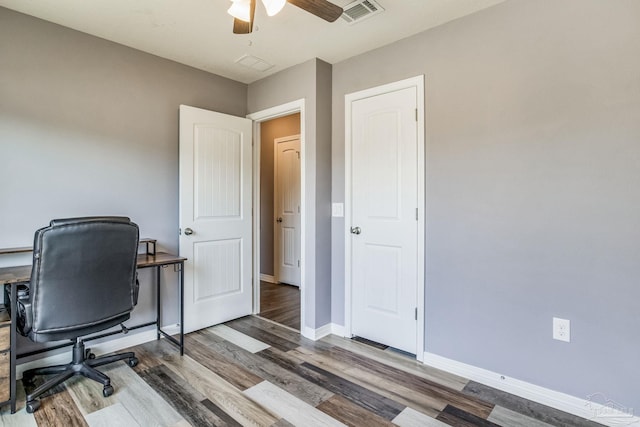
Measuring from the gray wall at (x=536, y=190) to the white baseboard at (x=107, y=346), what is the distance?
2293 millimetres

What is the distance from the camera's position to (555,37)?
1.98 meters

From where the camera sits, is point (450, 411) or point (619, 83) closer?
point (619, 83)

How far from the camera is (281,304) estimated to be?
4.02 meters

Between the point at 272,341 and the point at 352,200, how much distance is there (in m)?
1.40

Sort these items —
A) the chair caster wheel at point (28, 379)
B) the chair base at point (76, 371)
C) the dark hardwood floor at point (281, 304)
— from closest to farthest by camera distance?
the chair base at point (76, 371)
the chair caster wheel at point (28, 379)
the dark hardwood floor at point (281, 304)

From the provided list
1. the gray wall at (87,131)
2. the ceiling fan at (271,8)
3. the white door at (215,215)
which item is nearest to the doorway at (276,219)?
the white door at (215,215)

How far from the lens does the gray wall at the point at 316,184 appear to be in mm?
3008

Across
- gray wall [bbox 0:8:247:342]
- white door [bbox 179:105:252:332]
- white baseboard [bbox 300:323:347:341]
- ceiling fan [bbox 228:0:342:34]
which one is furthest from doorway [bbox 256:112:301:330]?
ceiling fan [bbox 228:0:342:34]

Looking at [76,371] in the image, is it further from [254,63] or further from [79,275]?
[254,63]

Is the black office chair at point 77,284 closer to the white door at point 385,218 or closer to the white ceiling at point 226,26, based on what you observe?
the white ceiling at point 226,26

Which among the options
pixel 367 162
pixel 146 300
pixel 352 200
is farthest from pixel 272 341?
pixel 367 162

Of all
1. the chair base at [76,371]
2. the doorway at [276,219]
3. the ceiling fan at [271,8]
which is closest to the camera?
the ceiling fan at [271,8]

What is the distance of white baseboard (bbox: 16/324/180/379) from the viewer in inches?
92.1

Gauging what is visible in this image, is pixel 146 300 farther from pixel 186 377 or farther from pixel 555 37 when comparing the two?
pixel 555 37
